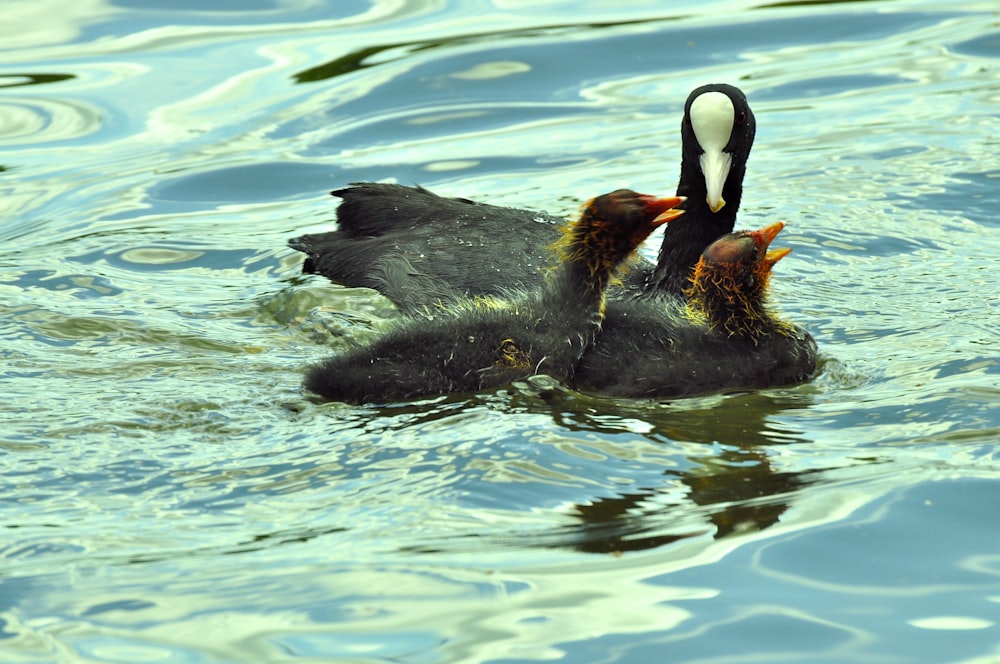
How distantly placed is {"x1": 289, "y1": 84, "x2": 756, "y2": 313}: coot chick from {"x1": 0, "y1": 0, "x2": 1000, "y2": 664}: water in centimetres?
25

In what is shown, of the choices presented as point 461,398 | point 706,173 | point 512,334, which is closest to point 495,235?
point 706,173

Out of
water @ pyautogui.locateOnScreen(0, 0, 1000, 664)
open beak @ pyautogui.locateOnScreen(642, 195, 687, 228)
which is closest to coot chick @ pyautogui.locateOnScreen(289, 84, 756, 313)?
water @ pyautogui.locateOnScreen(0, 0, 1000, 664)

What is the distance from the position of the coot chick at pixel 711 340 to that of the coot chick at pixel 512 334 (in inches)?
5.6

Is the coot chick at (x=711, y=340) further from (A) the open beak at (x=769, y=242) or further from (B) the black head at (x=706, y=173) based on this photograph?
(B) the black head at (x=706, y=173)

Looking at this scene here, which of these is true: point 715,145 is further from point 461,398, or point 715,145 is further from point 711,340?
point 461,398

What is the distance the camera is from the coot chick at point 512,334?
5773 mm

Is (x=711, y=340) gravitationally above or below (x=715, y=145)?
below

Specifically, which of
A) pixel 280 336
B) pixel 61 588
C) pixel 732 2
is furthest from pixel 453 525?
pixel 732 2

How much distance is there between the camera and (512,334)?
19.4ft

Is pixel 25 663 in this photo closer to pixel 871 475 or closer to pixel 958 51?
pixel 871 475

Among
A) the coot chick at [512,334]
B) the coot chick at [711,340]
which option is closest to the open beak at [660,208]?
the coot chick at [512,334]

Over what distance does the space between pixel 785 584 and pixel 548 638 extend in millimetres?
723

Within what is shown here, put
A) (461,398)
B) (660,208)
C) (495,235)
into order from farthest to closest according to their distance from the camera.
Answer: (495,235) < (660,208) < (461,398)

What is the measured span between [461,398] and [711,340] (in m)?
1.03
